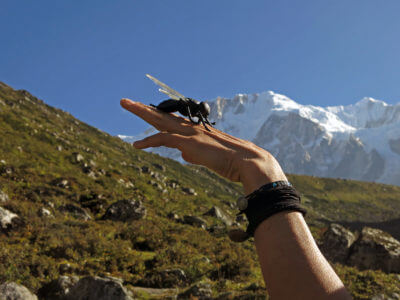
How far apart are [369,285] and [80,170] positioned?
28.7m

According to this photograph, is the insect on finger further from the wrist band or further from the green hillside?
the green hillside

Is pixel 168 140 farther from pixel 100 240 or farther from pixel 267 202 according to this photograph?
pixel 100 240

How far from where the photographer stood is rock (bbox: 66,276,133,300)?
6820 millimetres

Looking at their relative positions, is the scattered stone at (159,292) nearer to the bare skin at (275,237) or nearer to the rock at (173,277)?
the rock at (173,277)

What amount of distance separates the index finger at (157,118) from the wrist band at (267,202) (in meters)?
1.14

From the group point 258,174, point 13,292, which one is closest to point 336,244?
point 13,292

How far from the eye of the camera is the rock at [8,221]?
1197cm

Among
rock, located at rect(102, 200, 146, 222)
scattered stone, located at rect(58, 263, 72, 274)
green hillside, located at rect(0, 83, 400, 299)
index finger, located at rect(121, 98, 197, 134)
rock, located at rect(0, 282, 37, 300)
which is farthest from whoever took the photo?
rock, located at rect(102, 200, 146, 222)

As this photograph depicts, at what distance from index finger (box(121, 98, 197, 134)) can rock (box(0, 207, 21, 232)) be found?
11926mm

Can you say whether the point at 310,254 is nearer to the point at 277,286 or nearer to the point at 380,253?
the point at 277,286

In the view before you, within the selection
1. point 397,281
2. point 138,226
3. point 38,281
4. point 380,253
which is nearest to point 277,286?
point 38,281

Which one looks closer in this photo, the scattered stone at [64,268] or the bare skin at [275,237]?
the bare skin at [275,237]

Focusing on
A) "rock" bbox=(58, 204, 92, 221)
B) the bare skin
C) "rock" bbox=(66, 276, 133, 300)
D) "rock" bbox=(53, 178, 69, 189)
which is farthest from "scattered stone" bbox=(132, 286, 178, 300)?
"rock" bbox=(53, 178, 69, 189)

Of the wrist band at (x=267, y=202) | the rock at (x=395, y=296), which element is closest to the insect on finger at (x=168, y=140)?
the wrist band at (x=267, y=202)
